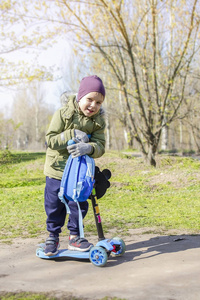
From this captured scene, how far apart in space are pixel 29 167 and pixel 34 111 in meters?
42.6

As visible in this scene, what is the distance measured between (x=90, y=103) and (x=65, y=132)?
34 centimetres

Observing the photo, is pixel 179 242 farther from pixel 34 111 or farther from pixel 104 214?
pixel 34 111

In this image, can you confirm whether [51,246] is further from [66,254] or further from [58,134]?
[58,134]

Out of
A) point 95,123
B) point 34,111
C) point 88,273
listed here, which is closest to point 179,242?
point 88,273

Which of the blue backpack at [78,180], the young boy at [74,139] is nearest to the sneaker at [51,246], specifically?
the young boy at [74,139]

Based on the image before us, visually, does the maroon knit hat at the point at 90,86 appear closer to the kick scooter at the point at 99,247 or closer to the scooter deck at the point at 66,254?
the kick scooter at the point at 99,247

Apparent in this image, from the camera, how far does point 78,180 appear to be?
9.53ft

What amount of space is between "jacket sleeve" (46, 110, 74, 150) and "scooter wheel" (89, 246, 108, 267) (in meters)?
0.89

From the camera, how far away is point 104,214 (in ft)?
16.7

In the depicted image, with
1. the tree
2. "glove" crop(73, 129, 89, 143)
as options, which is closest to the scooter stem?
"glove" crop(73, 129, 89, 143)

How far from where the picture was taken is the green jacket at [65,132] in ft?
9.94

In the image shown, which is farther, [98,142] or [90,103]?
[98,142]

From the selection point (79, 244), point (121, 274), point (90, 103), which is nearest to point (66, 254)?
point (79, 244)

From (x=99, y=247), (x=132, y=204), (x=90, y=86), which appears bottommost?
(x=132, y=204)
